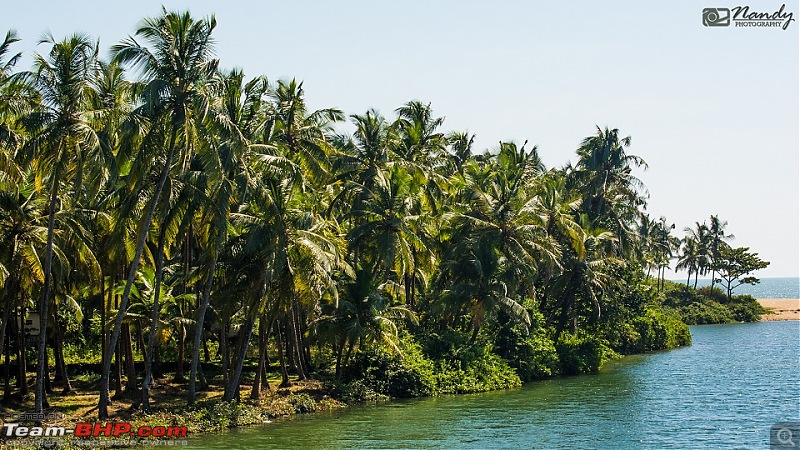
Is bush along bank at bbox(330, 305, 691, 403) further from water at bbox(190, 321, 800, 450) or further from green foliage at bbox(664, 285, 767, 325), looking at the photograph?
green foliage at bbox(664, 285, 767, 325)

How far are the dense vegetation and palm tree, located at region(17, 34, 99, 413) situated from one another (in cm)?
7

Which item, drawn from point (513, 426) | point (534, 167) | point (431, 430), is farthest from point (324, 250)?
point (534, 167)

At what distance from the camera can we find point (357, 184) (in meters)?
39.0

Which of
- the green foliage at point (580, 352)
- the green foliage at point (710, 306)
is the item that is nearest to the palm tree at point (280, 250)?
the green foliage at point (580, 352)

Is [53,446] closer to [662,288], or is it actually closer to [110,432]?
[110,432]

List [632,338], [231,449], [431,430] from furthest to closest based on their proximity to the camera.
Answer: [632,338] < [431,430] < [231,449]

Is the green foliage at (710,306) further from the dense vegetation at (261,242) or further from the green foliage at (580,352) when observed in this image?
the green foliage at (580,352)

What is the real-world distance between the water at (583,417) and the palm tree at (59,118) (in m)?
9.32

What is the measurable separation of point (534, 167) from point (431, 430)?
109ft

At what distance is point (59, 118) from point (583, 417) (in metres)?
21.4

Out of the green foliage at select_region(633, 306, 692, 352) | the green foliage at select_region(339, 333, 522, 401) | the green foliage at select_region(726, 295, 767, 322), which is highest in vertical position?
the green foliage at select_region(726, 295, 767, 322)

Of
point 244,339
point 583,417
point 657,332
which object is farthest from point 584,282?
point 244,339

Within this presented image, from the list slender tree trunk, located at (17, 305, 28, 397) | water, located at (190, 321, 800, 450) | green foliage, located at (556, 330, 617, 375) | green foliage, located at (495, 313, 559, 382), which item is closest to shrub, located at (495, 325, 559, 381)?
green foliage, located at (495, 313, 559, 382)

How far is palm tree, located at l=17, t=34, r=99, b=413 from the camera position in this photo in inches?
983
